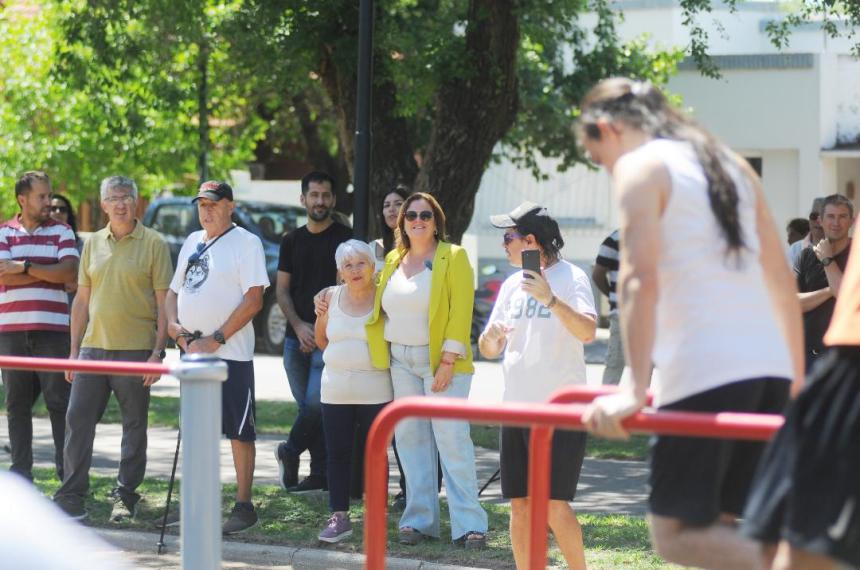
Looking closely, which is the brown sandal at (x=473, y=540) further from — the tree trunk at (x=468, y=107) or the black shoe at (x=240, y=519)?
the tree trunk at (x=468, y=107)

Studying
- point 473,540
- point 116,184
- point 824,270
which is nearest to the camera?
point 473,540

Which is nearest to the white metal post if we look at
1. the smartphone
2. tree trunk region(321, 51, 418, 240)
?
the smartphone

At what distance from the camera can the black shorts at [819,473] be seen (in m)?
3.45

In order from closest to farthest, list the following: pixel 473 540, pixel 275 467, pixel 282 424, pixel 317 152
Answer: pixel 473 540 → pixel 275 467 → pixel 282 424 → pixel 317 152

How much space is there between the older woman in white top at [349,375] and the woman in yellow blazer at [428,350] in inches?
3.9

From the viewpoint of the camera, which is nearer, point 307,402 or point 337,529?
point 337,529

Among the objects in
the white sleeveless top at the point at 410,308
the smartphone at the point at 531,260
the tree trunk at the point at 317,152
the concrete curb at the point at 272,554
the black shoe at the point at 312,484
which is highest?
the tree trunk at the point at 317,152

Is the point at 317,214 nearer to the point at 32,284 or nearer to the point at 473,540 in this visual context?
the point at 32,284

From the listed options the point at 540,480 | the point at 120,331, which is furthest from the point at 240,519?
the point at 540,480

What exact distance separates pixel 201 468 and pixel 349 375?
3231 mm

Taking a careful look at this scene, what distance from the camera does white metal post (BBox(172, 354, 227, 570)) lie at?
4734 mm

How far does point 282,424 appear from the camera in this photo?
12.8 metres

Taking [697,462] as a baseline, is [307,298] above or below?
above

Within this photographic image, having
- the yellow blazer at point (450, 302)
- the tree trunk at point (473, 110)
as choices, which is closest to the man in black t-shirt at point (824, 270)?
the yellow blazer at point (450, 302)
